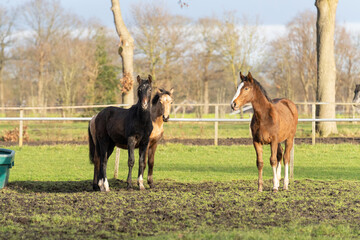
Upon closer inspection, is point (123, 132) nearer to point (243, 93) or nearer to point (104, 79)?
point (243, 93)

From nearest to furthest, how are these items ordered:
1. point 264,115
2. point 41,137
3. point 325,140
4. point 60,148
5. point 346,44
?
point 264,115, point 60,148, point 325,140, point 41,137, point 346,44

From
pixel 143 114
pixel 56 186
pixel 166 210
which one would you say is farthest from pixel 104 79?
pixel 166 210

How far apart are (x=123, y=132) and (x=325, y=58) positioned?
1413cm

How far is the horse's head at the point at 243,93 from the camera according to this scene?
736cm

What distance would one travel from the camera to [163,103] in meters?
8.21

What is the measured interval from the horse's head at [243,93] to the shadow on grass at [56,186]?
2672 mm

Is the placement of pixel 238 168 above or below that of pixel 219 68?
below

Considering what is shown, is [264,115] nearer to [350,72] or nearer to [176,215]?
[176,215]

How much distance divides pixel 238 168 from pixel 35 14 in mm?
37593

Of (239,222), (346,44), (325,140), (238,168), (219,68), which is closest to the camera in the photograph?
(239,222)

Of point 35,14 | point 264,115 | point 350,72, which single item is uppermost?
point 35,14

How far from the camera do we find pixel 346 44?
131ft

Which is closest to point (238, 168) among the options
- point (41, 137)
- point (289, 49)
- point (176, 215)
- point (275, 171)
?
point (275, 171)

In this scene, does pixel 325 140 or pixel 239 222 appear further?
pixel 325 140
